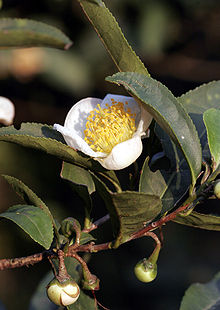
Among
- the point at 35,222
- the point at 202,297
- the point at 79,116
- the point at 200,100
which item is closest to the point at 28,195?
the point at 35,222

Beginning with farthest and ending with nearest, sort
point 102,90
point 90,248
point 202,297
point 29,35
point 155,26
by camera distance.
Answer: point 102,90, point 155,26, point 202,297, point 29,35, point 90,248

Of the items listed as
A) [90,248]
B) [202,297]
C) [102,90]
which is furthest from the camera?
[102,90]

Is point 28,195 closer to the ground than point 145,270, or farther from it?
farther from it

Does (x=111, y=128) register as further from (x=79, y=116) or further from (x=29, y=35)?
(x=29, y=35)

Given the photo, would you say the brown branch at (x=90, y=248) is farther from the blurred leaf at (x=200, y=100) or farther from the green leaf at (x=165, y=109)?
the blurred leaf at (x=200, y=100)

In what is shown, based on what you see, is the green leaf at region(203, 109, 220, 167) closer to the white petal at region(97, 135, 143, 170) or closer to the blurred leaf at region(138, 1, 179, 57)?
the white petal at region(97, 135, 143, 170)

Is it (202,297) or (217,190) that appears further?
(202,297)

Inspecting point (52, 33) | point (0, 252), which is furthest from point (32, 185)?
point (52, 33)

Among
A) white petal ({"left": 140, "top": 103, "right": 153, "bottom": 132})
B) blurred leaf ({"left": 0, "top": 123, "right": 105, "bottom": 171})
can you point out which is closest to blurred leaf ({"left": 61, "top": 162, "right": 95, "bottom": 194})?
blurred leaf ({"left": 0, "top": 123, "right": 105, "bottom": 171})
